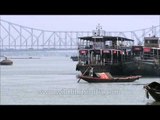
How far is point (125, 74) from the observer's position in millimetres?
26250

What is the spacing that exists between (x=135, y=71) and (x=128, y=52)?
3091 millimetres
